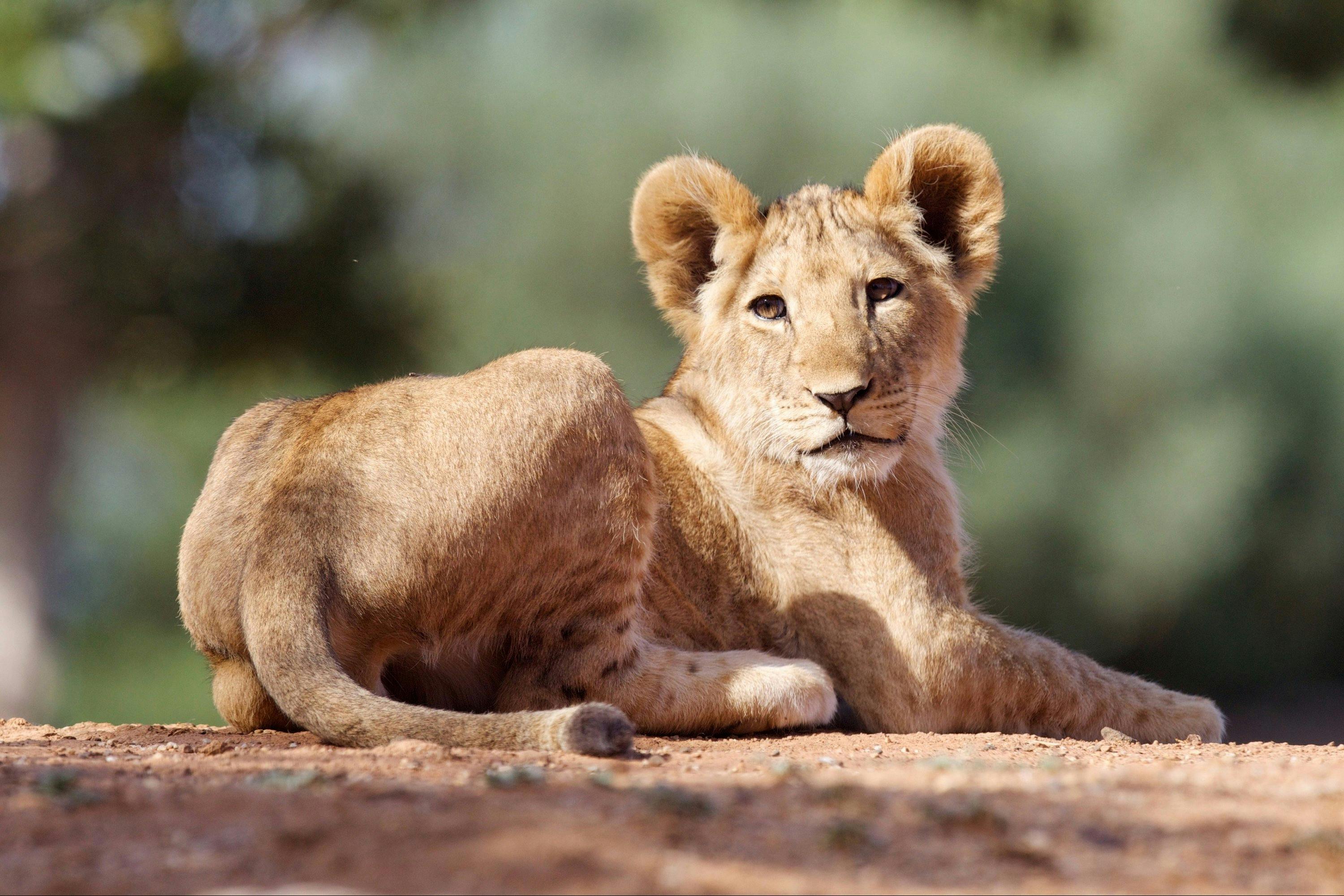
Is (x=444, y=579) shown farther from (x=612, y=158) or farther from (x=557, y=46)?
(x=557, y=46)

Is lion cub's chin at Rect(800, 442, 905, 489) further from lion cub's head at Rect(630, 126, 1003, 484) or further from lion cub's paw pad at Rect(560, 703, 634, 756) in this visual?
lion cub's paw pad at Rect(560, 703, 634, 756)

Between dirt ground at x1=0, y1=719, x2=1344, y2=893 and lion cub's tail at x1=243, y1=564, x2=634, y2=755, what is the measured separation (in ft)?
0.31

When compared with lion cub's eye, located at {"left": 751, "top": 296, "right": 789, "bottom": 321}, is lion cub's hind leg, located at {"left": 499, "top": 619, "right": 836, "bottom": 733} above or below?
below

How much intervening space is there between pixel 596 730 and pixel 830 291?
2.46m

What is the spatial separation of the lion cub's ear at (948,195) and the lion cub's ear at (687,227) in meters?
0.59

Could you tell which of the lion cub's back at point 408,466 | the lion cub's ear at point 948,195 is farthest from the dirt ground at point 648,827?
the lion cub's ear at point 948,195

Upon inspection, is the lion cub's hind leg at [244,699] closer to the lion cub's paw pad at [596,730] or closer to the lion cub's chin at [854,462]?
the lion cub's paw pad at [596,730]

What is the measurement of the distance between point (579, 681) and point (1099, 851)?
258 cm

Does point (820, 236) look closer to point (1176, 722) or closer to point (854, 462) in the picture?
point (854, 462)

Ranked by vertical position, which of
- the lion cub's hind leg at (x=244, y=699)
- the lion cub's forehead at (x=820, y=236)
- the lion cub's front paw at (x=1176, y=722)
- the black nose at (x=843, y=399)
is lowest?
the lion cub's front paw at (x=1176, y=722)

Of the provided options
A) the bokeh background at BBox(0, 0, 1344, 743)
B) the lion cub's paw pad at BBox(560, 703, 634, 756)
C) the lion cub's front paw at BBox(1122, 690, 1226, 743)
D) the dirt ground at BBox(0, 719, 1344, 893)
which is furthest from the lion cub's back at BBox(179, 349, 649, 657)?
the bokeh background at BBox(0, 0, 1344, 743)

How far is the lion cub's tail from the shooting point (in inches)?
156

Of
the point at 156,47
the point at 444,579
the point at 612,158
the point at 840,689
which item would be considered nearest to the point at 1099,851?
the point at 444,579

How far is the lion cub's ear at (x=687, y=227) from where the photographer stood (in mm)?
6148
